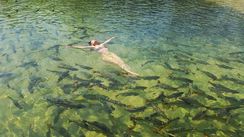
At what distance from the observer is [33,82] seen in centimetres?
1831

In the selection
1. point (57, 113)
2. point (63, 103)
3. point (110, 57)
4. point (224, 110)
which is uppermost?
point (110, 57)

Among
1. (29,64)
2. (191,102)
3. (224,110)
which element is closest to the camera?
(224,110)

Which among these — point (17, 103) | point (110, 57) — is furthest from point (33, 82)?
point (110, 57)

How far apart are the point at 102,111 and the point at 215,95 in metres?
6.08

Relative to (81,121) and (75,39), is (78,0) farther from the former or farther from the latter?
(81,121)

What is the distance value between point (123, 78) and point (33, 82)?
→ 5.06 metres

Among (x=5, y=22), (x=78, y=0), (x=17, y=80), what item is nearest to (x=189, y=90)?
(x=17, y=80)

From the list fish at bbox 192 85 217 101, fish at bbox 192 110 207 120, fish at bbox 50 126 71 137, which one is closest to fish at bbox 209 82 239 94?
fish at bbox 192 85 217 101

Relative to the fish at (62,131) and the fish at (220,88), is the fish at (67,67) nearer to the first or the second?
the fish at (62,131)

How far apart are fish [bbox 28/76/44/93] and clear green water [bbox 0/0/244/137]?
0.08m

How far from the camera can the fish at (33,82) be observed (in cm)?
1771

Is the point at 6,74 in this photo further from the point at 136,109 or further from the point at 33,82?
the point at 136,109

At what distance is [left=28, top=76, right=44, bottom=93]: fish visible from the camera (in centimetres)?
1771

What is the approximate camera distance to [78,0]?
141 feet
